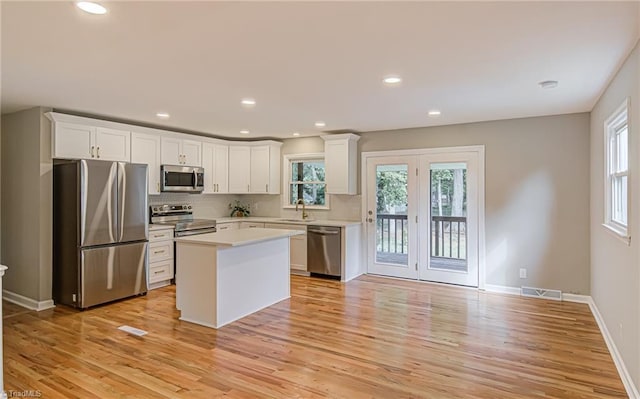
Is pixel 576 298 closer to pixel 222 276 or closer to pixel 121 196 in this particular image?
pixel 222 276

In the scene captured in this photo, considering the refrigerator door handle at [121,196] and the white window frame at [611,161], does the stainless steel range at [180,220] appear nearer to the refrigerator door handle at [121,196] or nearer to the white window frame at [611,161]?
the refrigerator door handle at [121,196]

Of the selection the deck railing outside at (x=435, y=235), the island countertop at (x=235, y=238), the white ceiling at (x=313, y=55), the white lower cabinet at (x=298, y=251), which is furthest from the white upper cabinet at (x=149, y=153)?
the deck railing outside at (x=435, y=235)

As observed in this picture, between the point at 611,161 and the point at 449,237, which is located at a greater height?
the point at 611,161

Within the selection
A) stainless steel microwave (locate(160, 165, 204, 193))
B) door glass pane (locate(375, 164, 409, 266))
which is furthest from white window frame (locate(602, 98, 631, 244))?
stainless steel microwave (locate(160, 165, 204, 193))

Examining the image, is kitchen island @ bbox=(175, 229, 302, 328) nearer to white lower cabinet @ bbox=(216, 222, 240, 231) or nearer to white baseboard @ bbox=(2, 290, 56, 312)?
white baseboard @ bbox=(2, 290, 56, 312)

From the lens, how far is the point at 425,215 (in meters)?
5.72

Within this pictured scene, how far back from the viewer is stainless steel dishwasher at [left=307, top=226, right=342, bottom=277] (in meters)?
5.84

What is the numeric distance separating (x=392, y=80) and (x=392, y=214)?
3038 millimetres

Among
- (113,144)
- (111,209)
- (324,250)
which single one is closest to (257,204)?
(324,250)

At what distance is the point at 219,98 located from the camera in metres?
4.00

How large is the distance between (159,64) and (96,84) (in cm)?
98

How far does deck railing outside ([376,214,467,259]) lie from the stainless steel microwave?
3014mm

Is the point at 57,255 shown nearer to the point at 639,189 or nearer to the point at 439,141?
the point at 439,141

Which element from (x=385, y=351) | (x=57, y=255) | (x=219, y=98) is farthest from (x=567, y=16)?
(x=57, y=255)
